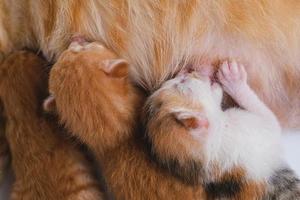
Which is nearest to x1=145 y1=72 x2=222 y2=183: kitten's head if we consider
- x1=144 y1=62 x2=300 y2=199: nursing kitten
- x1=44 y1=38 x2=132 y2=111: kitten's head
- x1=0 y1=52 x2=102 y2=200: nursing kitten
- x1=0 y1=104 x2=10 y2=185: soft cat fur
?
x1=144 y1=62 x2=300 y2=199: nursing kitten

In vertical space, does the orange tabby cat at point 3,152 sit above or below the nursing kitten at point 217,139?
below

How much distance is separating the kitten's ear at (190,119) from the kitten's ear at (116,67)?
18 cm

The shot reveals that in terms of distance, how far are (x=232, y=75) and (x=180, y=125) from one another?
230mm

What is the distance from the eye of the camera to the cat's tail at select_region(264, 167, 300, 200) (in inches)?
60.9

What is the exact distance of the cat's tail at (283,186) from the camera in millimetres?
1546

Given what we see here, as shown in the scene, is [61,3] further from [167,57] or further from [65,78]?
[167,57]

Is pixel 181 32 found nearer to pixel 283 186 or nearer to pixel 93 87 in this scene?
pixel 93 87

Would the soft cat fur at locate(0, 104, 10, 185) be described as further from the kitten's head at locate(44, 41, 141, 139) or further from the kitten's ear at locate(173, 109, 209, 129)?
the kitten's ear at locate(173, 109, 209, 129)

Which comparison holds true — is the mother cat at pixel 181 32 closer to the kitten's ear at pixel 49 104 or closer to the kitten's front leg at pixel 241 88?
the kitten's front leg at pixel 241 88

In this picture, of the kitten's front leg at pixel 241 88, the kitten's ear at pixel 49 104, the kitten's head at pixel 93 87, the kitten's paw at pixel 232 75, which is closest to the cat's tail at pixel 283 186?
the kitten's front leg at pixel 241 88

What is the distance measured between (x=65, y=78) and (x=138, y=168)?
0.31m

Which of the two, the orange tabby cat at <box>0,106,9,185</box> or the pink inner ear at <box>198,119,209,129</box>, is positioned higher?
the pink inner ear at <box>198,119,209,129</box>

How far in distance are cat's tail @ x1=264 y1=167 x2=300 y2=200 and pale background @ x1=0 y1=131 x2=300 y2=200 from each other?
99mm

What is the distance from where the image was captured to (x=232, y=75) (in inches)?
64.4
